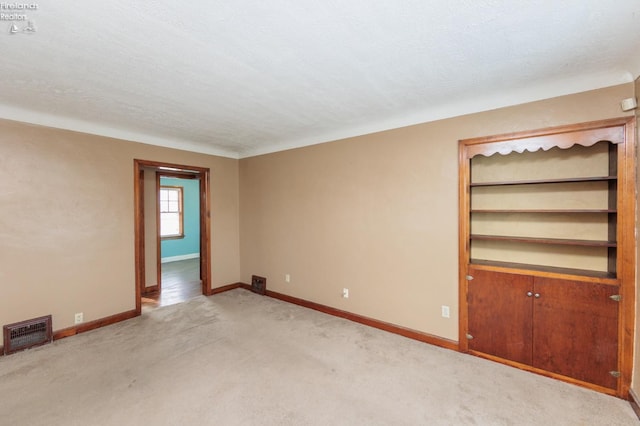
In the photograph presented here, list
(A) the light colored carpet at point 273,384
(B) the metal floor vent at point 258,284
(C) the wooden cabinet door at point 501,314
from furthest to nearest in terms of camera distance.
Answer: (B) the metal floor vent at point 258,284, (C) the wooden cabinet door at point 501,314, (A) the light colored carpet at point 273,384

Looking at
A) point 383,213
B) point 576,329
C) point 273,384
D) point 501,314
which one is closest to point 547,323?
point 576,329

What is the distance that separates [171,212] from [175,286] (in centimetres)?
311

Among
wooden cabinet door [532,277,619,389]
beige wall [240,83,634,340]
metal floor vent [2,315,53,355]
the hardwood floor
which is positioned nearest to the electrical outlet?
beige wall [240,83,634,340]

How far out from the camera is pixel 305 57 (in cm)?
181

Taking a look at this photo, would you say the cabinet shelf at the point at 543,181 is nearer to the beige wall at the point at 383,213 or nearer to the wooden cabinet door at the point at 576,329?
the beige wall at the point at 383,213

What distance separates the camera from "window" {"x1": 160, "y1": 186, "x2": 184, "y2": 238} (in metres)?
7.35

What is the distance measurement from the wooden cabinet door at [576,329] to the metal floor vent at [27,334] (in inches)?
185

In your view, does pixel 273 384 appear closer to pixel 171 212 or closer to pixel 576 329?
pixel 576 329

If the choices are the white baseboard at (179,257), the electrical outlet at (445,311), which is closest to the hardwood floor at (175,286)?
the white baseboard at (179,257)

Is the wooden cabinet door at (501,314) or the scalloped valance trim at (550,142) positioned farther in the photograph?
the wooden cabinet door at (501,314)

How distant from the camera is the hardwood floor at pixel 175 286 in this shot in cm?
422

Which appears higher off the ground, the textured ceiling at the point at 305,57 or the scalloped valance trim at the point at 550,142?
the textured ceiling at the point at 305,57

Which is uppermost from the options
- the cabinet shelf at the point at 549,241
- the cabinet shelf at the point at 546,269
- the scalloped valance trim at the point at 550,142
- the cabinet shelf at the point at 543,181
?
the scalloped valance trim at the point at 550,142

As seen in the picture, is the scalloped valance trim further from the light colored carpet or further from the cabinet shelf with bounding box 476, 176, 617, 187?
the light colored carpet
